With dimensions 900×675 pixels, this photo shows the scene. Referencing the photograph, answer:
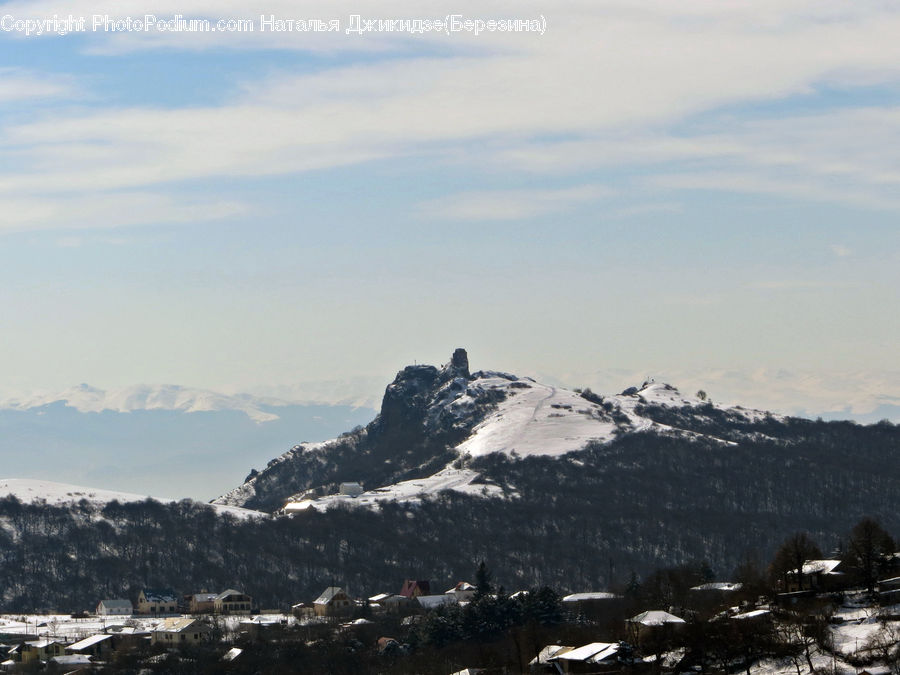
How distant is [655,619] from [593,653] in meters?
11.5

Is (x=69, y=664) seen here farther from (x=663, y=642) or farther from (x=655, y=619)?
(x=663, y=642)

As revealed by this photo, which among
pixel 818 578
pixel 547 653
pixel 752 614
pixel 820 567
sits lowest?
pixel 547 653

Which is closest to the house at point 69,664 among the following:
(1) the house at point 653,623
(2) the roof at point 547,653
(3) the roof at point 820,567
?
(2) the roof at point 547,653

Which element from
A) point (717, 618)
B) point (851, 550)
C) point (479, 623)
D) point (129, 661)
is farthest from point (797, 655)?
point (129, 661)

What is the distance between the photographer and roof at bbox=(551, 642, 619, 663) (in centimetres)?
15575

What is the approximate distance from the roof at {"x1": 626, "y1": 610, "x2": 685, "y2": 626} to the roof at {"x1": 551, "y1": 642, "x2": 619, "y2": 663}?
5.20 metres

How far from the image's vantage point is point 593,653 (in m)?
158

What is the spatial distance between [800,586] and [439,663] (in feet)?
123

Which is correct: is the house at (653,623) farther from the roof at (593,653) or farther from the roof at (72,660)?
Result: the roof at (72,660)

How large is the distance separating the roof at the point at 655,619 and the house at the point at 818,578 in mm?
12092

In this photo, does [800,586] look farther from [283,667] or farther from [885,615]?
[283,667]

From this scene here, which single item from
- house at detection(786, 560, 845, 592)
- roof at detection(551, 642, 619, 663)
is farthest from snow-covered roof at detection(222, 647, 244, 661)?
house at detection(786, 560, 845, 592)

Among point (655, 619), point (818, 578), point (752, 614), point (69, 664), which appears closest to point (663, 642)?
point (752, 614)

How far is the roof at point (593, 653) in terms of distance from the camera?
156 meters
